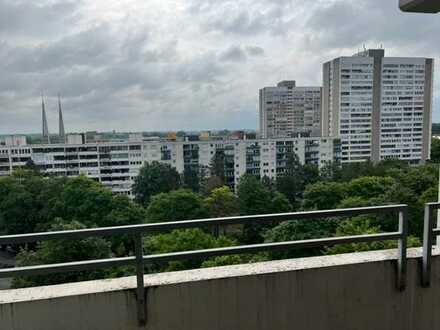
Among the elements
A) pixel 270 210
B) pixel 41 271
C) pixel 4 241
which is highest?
pixel 4 241

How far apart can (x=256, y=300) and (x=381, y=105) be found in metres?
76.3

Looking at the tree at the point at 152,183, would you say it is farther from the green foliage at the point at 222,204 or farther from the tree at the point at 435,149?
the tree at the point at 435,149

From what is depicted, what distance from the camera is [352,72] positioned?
66.9 meters

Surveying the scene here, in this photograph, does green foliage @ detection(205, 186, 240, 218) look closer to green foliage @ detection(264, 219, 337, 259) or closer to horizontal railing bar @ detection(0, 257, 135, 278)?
green foliage @ detection(264, 219, 337, 259)

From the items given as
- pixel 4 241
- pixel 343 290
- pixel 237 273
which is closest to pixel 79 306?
pixel 4 241

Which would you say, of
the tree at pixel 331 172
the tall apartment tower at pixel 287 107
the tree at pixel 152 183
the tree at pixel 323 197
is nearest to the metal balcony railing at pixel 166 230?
the tree at pixel 323 197

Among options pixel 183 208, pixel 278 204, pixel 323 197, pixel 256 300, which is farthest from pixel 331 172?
pixel 256 300

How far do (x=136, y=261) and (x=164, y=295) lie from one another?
292mm

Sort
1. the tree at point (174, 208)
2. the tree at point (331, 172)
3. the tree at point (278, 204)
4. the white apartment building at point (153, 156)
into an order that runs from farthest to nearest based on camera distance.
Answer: the white apartment building at point (153, 156) < the tree at point (331, 172) < the tree at point (278, 204) < the tree at point (174, 208)

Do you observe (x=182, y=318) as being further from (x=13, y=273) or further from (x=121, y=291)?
(x=13, y=273)

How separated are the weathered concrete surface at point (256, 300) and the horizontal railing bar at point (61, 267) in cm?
17

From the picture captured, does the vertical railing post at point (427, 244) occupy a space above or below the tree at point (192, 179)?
above

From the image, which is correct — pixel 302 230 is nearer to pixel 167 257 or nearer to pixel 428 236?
pixel 428 236

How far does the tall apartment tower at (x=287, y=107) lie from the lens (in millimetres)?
81062
